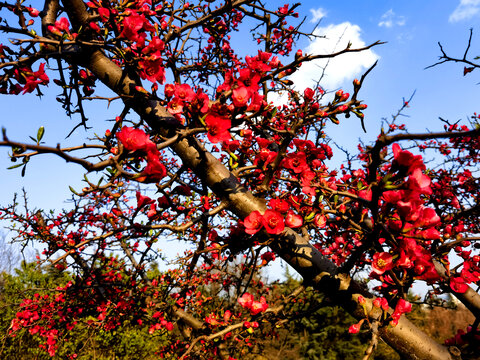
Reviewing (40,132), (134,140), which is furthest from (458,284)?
(40,132)

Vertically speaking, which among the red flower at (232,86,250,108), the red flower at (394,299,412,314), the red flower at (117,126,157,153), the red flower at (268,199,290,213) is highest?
the red flower at (232,86,250,108)

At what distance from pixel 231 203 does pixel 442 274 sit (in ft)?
7.39

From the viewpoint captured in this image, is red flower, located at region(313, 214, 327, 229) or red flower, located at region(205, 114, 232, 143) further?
red flower, located at region(313, 214, 327, 229)

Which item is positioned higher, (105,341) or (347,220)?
(347,220)

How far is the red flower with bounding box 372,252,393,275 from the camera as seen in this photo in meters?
1.50

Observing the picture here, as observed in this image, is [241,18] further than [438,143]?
No

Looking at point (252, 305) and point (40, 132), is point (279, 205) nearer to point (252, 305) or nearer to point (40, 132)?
point (252, 305)

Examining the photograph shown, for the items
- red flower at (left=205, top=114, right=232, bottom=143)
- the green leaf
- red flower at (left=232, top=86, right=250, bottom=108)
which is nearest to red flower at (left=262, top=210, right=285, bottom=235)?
red flower at (left=205, top=114, right=232, bottom=143)

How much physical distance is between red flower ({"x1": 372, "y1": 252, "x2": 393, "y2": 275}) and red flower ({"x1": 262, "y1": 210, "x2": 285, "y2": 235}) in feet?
1.83

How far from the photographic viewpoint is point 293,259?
5.98 feet

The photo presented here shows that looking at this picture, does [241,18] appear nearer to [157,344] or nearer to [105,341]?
[105,341]

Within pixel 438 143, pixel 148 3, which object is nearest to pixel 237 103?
pixel 148 3

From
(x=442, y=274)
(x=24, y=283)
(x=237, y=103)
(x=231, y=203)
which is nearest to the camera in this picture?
(x=237, y=103)

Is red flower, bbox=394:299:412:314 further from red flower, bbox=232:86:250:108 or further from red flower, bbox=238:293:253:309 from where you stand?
red flower, bbox=232:86:250:108
